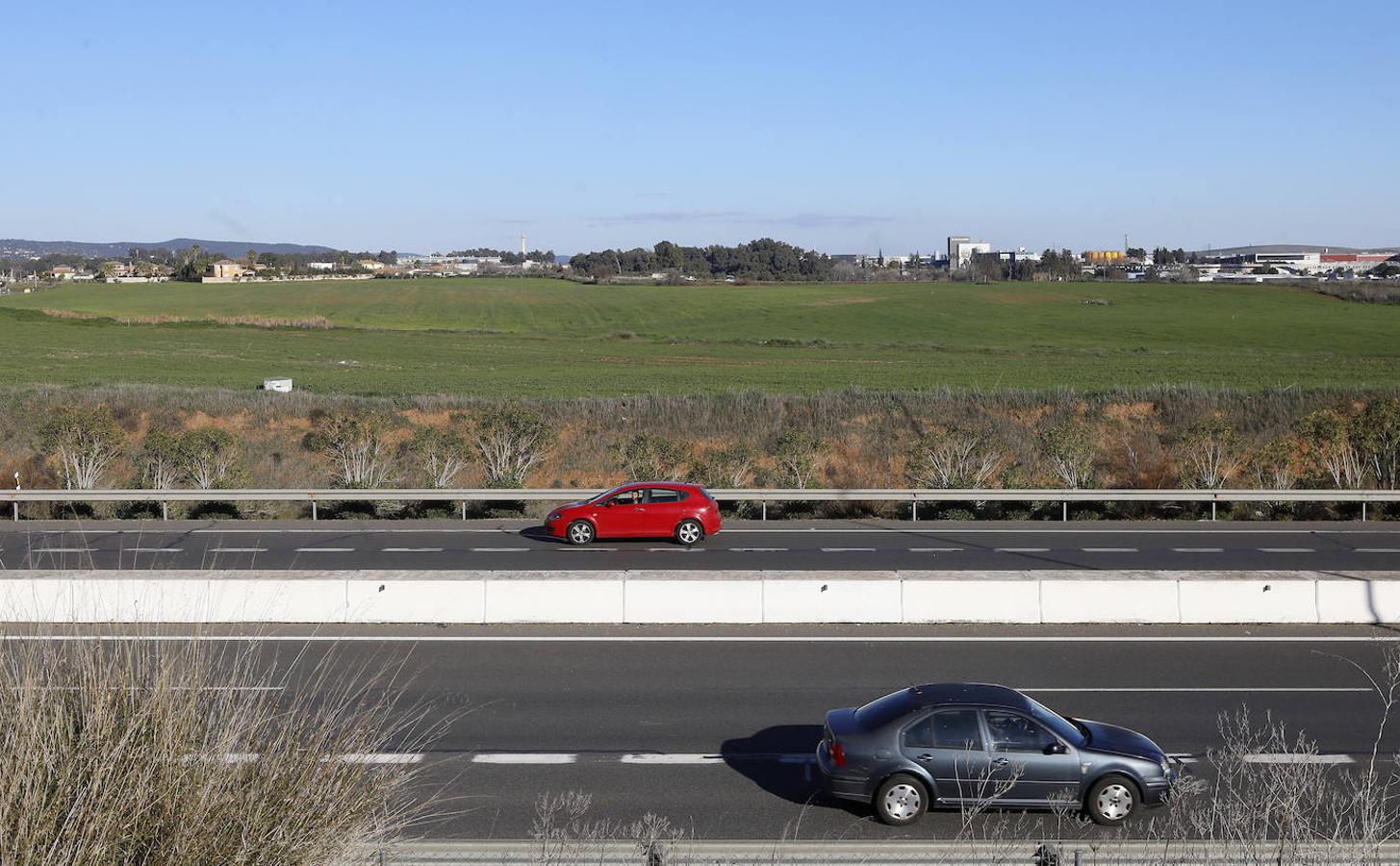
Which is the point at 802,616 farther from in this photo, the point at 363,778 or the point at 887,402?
the point at 887,402

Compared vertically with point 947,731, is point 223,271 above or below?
above

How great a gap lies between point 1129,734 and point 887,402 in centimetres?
3412

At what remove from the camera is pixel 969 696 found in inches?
398

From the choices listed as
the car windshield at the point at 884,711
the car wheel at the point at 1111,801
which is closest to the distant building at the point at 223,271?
the car windshield at the point at 884,711

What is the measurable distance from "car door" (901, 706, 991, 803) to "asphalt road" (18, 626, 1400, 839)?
13.4 inches

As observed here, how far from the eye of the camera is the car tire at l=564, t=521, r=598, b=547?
22.9 m

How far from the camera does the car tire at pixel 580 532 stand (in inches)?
901

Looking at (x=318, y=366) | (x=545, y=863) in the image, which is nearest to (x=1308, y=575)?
(x=545, y=863)

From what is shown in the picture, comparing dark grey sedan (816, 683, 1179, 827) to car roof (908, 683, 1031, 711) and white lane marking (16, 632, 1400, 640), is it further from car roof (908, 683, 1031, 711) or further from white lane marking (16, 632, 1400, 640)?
white lane marking (16, 632, 1400, 640)

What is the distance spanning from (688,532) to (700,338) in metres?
67.8

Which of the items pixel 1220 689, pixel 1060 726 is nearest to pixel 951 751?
pixel 1060 726

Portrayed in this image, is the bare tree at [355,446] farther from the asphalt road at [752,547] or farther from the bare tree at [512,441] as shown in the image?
the asphalt road at [752,547]

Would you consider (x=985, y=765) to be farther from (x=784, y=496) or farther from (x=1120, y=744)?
(x=784, y=496)

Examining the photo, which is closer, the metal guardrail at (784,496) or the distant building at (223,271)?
the metal guardrail at (784,496)
